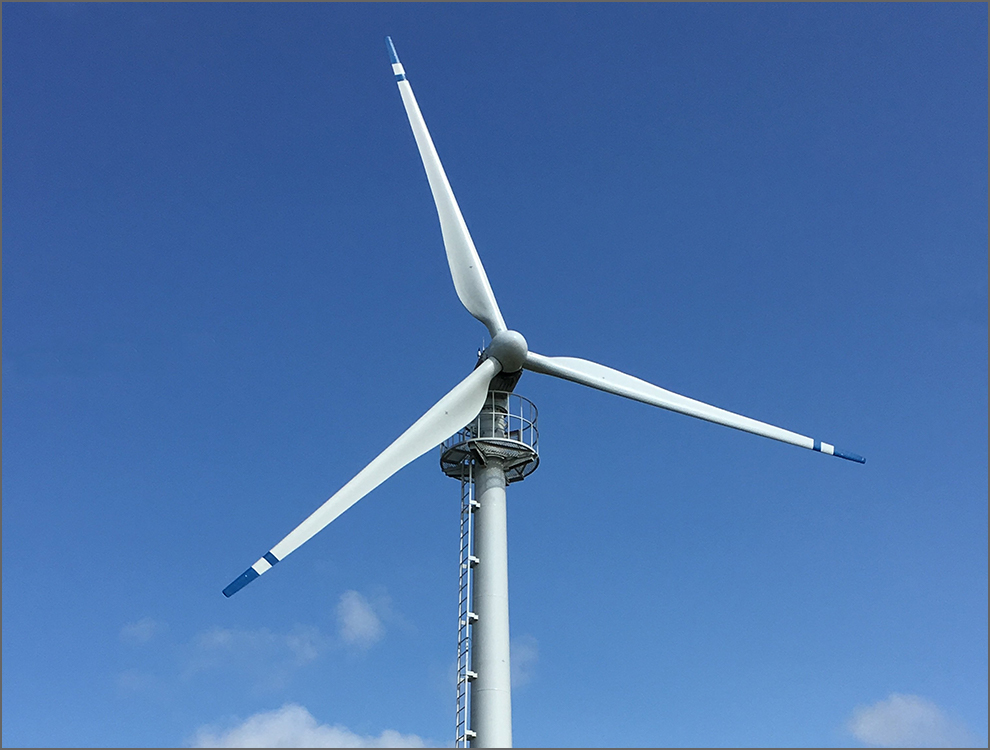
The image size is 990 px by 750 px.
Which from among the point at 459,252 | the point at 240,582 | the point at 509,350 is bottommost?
the point at 240,582

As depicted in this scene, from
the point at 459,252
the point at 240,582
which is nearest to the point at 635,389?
the point at 459,252

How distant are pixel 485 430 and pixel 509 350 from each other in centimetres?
370

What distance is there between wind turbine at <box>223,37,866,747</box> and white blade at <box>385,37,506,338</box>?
0.12 feet

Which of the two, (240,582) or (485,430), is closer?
(240,582)

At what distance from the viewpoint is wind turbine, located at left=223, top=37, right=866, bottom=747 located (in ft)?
114

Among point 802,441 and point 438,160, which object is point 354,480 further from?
point 802,441

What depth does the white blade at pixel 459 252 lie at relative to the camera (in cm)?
3950

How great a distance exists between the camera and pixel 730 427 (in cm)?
4041

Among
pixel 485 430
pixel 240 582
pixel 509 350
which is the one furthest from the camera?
pixel 485 430

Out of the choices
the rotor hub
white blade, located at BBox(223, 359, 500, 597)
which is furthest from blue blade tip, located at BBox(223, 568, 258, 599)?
the rotor hub

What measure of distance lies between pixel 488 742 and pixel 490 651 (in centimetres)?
298

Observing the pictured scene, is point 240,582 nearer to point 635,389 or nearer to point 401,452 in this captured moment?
point 401,452

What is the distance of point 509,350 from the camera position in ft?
124

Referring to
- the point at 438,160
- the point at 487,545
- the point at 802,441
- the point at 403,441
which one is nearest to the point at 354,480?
the point at 403,441
